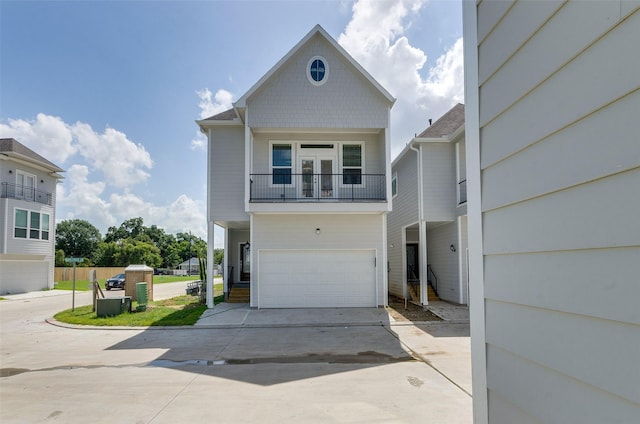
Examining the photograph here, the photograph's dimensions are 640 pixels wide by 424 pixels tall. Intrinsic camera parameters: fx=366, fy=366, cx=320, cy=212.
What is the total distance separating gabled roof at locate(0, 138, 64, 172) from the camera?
2242 cm

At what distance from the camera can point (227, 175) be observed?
47.1 ft

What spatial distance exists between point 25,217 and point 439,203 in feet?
83.3

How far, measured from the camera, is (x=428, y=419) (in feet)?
15.4

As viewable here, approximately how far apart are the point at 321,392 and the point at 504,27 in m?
5.44

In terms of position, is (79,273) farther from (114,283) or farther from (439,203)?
(439,203)

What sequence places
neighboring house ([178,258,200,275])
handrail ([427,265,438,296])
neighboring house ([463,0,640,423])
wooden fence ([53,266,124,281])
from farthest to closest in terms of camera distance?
neighboring house ([178,258,200,275])
wooden fence ([53,266,124,281])
handrail ([427,265,438,296])
neighboring house ([463,0,640,423])

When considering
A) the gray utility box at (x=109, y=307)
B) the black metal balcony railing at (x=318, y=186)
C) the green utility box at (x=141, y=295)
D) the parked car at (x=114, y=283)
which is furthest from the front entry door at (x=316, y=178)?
the parked car at (x=114, y=283)

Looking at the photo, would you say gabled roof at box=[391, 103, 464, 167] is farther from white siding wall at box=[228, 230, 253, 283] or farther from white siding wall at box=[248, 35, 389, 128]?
white siding wall at box=[228, 230, 253, 283]

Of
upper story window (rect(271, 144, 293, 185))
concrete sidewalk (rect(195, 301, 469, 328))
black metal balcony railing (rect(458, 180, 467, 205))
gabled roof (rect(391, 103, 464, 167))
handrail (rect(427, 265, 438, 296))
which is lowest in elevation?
concrete sidewalk (rect(195, 301, 469, 328))

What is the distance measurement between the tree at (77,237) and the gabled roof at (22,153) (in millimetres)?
48687

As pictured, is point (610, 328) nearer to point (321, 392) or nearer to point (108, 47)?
point (321, 392)

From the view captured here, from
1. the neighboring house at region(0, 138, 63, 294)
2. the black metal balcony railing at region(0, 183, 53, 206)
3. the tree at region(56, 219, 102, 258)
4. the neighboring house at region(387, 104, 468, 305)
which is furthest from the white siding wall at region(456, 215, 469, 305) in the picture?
the tree at region(56, 219, 102, 258)

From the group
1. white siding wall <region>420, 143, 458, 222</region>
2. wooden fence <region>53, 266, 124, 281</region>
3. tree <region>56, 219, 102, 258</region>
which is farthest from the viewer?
tree <region>56, 219, 102, 258</region>

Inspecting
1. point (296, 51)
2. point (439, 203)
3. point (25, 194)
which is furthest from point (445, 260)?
point (25, 194)
